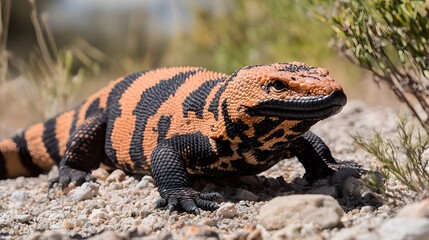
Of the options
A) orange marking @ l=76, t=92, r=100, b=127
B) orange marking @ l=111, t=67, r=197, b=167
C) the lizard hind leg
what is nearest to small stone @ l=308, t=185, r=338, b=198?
orange marking @ l=111, t=67, r=197, b=167

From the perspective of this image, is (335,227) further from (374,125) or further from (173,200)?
(374,125)

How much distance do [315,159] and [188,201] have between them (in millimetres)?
1074

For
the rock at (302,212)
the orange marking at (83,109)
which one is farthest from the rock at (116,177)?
the rock at (302,212)

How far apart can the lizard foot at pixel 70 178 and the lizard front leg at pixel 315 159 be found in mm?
1590

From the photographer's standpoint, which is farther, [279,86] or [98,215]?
[98,215]

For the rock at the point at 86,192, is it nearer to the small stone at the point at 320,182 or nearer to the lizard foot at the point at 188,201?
the lizard foot at the point at 188,201

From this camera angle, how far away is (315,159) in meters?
4.88

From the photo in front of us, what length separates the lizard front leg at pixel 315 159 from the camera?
4.87m

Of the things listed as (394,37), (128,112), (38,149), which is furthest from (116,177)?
(394,37)

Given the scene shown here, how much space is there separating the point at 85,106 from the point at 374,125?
8.78 feet

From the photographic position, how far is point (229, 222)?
3.88 meters

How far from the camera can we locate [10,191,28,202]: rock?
4.92 metres

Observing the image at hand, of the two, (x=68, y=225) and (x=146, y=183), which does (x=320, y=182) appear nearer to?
(x=146, y=183)

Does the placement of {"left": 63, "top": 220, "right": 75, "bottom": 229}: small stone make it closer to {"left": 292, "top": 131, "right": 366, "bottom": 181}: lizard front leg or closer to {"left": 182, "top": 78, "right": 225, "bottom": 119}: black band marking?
{"left": 182, "top": 78, "right": 225, "bottom": 119}: black band marking
